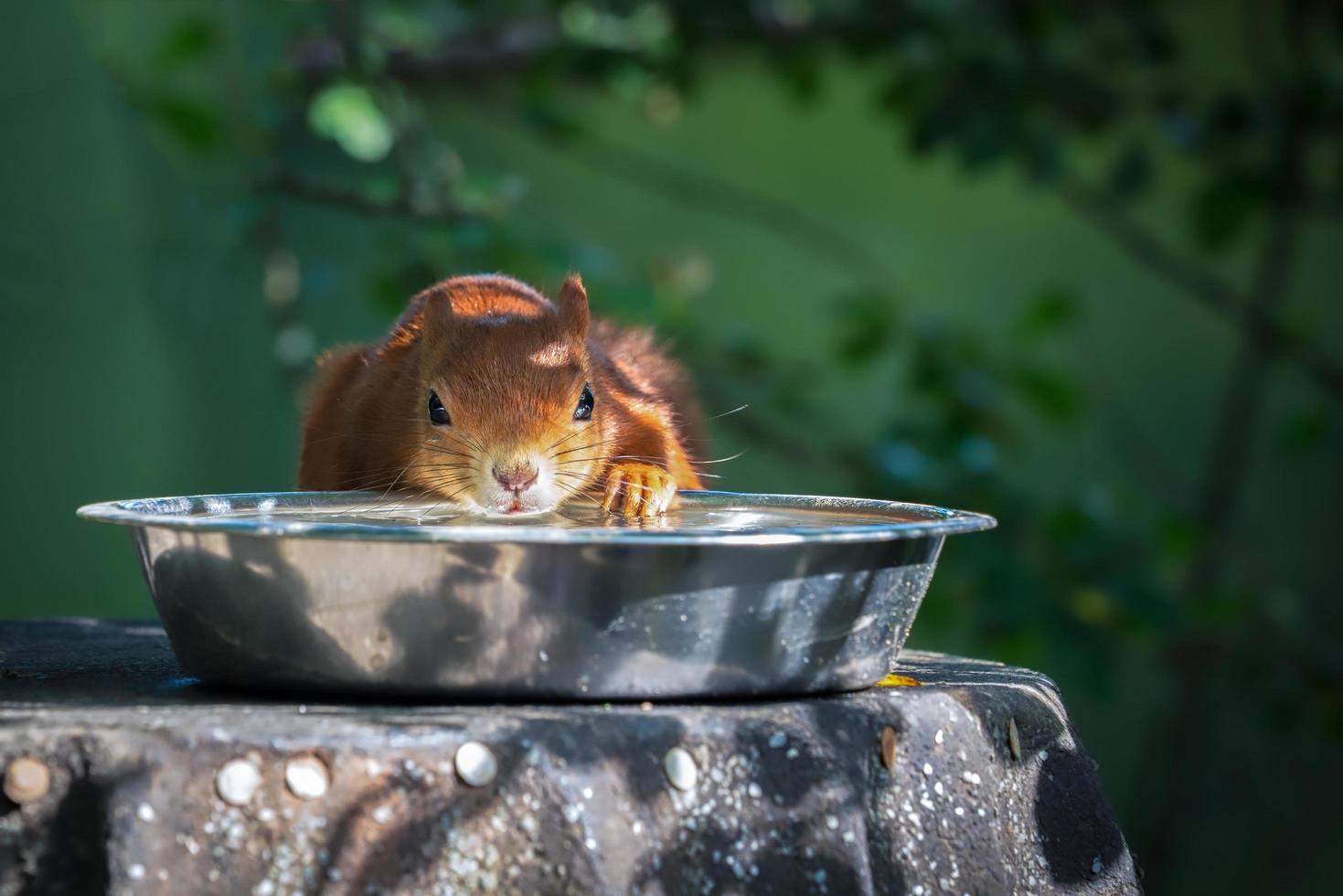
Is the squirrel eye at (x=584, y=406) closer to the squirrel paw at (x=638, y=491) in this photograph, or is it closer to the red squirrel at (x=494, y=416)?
the red squirrel at (x=494, y=416)

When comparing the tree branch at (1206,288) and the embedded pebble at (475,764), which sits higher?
the embedded pebble at (475,764)

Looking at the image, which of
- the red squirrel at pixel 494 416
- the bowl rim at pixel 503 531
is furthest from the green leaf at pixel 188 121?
the bowl rim at pixel 503 531

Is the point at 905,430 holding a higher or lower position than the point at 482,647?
lower

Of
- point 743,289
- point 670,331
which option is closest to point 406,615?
point 670,331

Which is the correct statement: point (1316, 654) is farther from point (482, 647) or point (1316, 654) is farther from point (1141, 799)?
point (482, 647)

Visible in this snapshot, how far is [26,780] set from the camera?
3.40ft

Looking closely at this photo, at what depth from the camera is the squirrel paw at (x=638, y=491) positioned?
5.32 ft

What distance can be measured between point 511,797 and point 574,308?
1.05 meters

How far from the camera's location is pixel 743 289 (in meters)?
4.76

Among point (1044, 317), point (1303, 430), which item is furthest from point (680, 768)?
point (1303, 430)

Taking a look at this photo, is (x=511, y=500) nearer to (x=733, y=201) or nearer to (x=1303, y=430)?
(x=1303, y=430)

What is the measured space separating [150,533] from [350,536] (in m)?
0.22

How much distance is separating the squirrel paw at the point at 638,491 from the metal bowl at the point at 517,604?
40 cm

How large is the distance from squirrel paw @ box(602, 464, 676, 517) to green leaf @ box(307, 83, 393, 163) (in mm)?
1365
